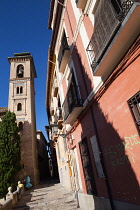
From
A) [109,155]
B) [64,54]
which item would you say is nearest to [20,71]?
[64,54]

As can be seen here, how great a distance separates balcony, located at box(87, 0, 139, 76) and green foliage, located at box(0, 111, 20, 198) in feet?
43.9

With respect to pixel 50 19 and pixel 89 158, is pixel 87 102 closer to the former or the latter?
pixel 89 158

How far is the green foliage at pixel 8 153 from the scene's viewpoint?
13250 millimetres

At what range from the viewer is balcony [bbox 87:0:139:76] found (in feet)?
9.95

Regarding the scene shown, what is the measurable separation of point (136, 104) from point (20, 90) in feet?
68.9

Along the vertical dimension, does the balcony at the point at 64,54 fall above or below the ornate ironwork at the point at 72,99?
above

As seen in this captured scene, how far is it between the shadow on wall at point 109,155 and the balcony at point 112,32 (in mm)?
760

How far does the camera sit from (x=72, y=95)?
6516mm

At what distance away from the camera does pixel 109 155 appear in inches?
156

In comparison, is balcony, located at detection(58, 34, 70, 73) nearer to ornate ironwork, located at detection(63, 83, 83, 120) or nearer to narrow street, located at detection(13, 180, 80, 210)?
ornate ironwork, located at detection(63, 83, 83, 120)

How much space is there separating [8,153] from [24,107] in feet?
24.9

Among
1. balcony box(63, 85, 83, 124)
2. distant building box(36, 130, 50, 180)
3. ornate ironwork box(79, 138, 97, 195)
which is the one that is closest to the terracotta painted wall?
ornate ironwork box(79, 138, 97, 195)

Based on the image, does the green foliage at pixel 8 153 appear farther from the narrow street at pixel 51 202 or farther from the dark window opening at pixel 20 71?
the dark window opening at pixel 20 71

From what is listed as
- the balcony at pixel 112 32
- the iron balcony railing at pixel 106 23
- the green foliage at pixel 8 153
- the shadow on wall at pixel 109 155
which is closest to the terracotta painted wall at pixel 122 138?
the shadow on wall at pixel 109 155
